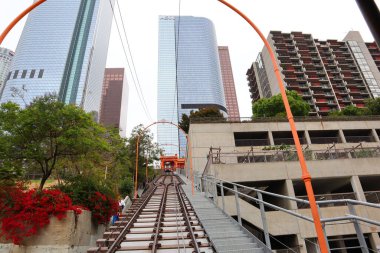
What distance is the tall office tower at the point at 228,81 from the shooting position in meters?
192

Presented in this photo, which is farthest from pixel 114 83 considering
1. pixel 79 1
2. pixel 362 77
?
pixel 362 77

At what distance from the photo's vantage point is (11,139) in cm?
780

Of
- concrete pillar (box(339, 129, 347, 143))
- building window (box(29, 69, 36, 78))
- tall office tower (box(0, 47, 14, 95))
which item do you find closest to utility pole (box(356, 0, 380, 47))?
concrete pillar (box(339, 129, 347, 143))

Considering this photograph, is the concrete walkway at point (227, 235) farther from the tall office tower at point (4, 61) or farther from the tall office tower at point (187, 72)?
the tall office tower at point (4, 61)

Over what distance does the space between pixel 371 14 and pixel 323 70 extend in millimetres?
76204

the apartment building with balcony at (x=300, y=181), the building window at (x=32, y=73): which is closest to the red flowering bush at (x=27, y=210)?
the apartment building with balcony at (x=300, y=181)

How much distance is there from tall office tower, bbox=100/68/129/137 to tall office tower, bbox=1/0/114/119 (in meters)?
52.1

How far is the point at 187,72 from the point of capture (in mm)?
123250

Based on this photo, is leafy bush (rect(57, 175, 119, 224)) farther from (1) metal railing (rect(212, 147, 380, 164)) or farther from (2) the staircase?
(1) metal railing (rect(212, 147, 380, 164))

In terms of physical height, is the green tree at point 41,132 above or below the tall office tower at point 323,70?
below

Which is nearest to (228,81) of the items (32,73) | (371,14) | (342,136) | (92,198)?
(32,73)

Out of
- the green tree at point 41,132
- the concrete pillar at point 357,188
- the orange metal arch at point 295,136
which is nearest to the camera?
the orange metal arch at point 295,136

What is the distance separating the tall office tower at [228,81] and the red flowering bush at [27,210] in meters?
189

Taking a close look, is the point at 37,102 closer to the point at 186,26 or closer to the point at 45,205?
the point at 45,205
